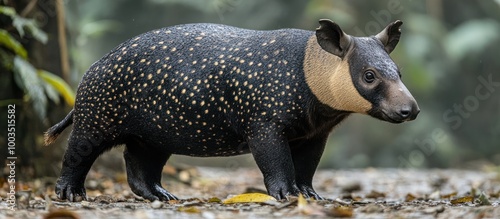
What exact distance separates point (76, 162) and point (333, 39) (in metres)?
2.98

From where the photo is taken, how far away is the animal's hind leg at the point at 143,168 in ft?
28.2

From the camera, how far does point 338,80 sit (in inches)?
287

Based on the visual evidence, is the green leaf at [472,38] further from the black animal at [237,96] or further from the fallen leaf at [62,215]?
the fallen leaf at [62,215]

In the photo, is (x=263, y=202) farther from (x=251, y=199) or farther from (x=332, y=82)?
(x=332, y=82)

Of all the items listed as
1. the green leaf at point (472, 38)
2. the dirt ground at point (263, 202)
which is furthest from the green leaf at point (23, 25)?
the green leaf at point (472, 38)

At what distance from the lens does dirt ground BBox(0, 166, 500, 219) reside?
589 cm

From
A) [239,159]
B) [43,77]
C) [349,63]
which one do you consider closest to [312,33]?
[349,63]

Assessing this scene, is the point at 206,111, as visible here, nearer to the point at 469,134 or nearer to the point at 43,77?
the point at 43,77

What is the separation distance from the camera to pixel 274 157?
24.0 ft

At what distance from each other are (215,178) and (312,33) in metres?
6.81

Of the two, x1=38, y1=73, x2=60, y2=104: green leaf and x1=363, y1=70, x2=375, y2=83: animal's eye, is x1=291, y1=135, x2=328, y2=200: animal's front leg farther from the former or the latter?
x1=38, y1=73, x2=60, y2=104: green leaf

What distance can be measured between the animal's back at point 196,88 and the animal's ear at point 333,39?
0.33 metres

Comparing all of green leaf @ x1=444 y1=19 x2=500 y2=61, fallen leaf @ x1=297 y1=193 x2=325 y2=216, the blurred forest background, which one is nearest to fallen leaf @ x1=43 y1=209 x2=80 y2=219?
fallen leaf @ x1=297 y1=193 x2=325 y2=216

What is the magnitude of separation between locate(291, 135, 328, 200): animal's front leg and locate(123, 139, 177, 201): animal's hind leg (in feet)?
4.93
